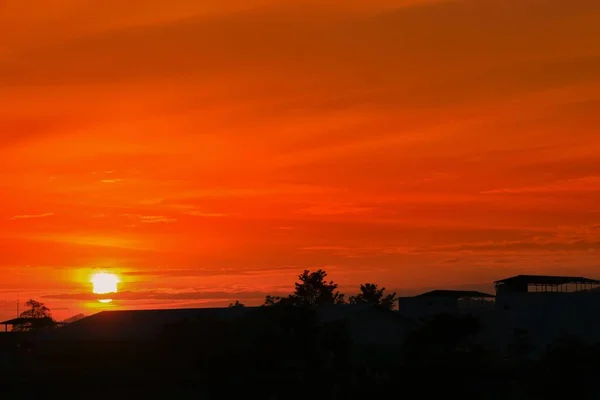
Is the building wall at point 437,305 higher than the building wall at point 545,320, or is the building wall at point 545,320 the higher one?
the building wall at point 437,305

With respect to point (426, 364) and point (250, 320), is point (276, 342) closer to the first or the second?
point (250, 320)

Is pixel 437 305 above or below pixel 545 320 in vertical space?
above

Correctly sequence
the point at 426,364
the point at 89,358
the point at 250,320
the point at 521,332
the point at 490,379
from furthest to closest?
the point at 521,332 → the point at 89,358 → the point at 250,320 → the point at 490,379 → the point at 426,364

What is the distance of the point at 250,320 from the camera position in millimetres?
51625

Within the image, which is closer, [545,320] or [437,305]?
[545,320]

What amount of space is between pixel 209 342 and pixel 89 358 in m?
18.9

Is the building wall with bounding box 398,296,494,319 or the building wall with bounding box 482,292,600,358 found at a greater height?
the building wall with bounding box 398,296,494,319

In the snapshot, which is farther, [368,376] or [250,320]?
[250,320]

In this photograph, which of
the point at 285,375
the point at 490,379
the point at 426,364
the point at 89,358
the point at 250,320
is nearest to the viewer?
the point at 426,364

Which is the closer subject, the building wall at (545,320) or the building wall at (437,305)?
the building wall at (545,320)

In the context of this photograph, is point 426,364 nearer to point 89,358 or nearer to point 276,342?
point 276,342

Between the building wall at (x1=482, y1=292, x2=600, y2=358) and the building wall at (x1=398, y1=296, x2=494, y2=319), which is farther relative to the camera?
the building wall at (x1=398, y1=296, x2=494, y2=319)

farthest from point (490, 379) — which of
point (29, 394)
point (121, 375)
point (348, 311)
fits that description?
point (348, 311)

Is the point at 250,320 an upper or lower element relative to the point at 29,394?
upper
